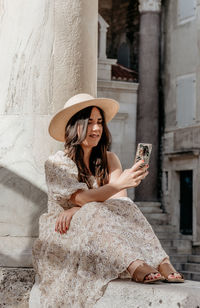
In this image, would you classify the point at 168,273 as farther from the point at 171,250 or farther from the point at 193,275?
the point at 171,250

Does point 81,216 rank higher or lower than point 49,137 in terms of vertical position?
lower

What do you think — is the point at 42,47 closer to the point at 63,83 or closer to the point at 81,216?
the point at 63,83

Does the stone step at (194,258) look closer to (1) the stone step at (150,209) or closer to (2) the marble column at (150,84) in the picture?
(1) the stone step at (150,209)

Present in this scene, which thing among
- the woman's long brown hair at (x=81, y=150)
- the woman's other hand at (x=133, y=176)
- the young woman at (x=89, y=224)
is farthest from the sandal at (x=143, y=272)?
the woman's long brown hair at (x=81, y=150)

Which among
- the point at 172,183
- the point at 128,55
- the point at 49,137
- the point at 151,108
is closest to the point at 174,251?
the point at 172,183

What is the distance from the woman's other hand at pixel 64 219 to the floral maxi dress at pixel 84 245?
0.03 m

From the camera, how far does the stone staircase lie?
16922 millimetres

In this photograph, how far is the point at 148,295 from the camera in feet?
10.4

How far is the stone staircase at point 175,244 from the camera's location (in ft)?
55.5

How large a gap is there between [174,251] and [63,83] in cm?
1355

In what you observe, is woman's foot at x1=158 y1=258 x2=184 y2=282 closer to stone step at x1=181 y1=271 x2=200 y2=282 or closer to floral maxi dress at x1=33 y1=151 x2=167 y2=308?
floral maxi dress at x1=33 y1=151 x2=167 y2=308

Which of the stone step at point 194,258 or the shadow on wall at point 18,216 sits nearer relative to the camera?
the shadow on wall at point 18,216

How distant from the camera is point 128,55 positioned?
21922mm

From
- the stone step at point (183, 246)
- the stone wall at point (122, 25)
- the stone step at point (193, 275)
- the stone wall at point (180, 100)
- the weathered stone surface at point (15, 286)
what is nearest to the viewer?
the weathered stone surface at point (15, 286)
